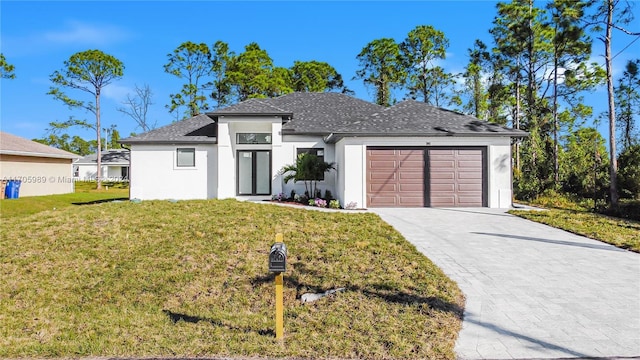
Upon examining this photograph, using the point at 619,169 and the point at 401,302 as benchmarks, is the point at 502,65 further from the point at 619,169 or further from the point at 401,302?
the point at 401,302

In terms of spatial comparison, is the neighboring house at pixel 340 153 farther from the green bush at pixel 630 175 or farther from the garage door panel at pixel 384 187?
the green bush at pixel 630 175

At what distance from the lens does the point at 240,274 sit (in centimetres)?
568

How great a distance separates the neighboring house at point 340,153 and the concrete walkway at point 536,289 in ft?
12.0

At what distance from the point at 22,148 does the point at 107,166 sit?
2597cm

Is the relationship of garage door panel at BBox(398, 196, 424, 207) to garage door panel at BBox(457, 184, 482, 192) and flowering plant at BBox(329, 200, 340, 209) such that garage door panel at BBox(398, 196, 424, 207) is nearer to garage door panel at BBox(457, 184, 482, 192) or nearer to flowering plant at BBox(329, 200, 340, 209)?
garage door panel at BBox(457, 184, 482, 192)

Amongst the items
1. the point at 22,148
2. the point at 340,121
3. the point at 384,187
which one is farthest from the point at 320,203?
the point at 22,148

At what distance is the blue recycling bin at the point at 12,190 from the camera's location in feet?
61.9

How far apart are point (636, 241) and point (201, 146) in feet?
50.4

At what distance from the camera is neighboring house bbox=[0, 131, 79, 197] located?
1978 centimetres

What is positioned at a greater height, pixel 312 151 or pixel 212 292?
pixel 312 151

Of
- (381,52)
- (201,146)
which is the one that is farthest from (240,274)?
(381,52)

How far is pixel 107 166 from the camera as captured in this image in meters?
44.8

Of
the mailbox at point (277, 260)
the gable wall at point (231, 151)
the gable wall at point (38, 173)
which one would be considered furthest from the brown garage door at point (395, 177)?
the gable wall at point (38, 173)

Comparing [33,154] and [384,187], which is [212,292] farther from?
[33,154]
